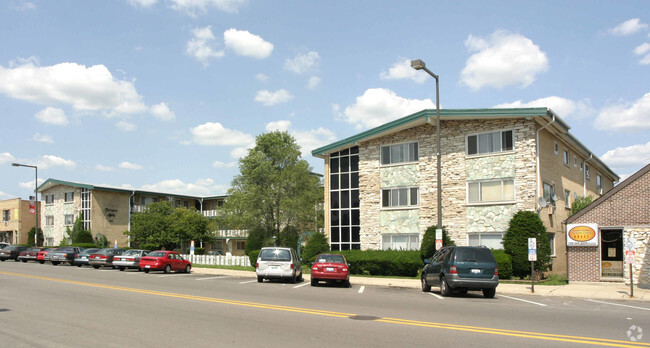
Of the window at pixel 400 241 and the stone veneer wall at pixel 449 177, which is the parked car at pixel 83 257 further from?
the window at pixel 400 241

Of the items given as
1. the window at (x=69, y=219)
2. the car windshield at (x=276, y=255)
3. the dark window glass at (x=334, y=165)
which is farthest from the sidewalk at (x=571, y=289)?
the window at (x=69, y=219)

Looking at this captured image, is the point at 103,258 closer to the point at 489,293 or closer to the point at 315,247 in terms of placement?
the point at 315,247

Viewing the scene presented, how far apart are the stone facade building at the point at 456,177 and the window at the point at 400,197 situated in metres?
0.06

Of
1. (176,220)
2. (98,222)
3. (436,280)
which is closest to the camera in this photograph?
(436,280)

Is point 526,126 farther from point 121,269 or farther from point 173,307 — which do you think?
point 121,269

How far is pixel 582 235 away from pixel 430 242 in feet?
25.4

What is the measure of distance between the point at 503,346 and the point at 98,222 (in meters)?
57.9

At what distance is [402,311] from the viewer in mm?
12961

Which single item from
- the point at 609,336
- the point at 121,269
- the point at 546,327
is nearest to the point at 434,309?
the point at 546,327

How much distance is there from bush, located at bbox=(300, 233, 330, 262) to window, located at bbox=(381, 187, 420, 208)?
4.69 m

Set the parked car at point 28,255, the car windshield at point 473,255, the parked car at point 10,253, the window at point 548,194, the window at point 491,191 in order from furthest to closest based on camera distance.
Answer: the parked car at point 10,253 < the parked car at point 28,255 < the window at point 548,194 < the window at point 491,191 < the car windshield at point 473,255

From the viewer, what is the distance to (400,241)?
31.7m

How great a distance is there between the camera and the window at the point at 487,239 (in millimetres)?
27641

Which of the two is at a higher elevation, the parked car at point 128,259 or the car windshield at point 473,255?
the car windshield at point 473,255
